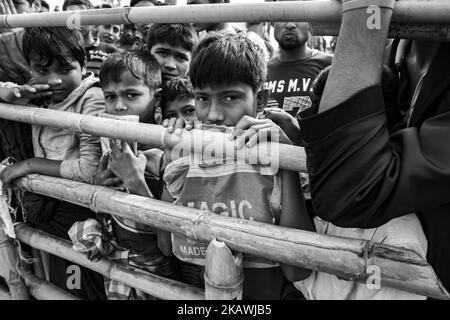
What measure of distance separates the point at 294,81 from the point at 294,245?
2.38m

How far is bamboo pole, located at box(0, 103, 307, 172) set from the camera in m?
0.94

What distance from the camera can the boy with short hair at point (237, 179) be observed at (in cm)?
106

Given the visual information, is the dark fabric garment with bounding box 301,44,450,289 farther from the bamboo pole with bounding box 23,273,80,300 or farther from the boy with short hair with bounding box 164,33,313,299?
the bamboo pole with bounding box 23,273,80,300

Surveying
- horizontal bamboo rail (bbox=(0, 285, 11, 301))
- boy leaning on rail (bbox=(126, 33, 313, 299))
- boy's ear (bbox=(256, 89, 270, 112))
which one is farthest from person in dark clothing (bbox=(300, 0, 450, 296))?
horizontal bamboo rail (bbox=(0, 285, 11, 301))

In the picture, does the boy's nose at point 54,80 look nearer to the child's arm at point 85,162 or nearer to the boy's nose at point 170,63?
the child's arm at point 85,162

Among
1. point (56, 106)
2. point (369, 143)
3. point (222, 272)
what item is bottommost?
point (222, 272)

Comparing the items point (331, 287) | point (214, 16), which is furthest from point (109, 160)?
point (331, 287)

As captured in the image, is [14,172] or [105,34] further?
[105,34]

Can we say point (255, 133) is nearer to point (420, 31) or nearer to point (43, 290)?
point (420, 31)

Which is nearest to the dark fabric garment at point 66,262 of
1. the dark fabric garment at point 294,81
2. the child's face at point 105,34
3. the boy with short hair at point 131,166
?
the boy with short hair at point 131,166

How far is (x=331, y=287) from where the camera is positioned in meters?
1.01

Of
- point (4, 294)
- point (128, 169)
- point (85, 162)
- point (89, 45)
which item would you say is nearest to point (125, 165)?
point (128, 169)

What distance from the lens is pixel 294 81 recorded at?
312 cm
